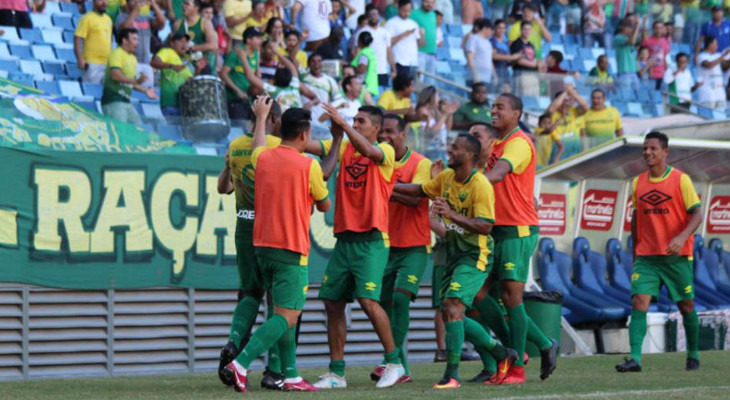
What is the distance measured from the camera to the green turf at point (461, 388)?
881 centimetres

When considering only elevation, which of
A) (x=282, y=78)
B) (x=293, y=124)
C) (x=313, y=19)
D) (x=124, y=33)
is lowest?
(x=293, y=124)

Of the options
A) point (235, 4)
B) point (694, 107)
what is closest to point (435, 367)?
point (235, 4)

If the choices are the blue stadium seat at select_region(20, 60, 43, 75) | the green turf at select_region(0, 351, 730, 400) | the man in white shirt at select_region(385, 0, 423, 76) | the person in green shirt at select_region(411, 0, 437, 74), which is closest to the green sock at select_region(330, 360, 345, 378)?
the green turf at select_region(0, 351, 730, 400)

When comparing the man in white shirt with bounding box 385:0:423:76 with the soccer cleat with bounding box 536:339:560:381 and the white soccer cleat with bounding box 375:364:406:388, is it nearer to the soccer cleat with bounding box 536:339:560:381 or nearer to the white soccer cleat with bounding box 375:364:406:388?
the soccer cleat with bounding box 536:339:560:381

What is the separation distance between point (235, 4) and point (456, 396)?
10500 mm

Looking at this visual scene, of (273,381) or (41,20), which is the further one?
(41,20)

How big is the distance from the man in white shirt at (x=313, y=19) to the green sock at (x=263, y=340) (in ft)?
35.0

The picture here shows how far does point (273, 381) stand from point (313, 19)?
1055cm

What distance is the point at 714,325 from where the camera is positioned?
15.8 meters

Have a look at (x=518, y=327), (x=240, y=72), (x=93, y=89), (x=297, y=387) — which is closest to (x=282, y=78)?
(x=240, y=72)

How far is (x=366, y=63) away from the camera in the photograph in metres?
18.4

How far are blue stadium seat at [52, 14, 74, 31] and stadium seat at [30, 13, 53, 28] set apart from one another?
0.24 feet

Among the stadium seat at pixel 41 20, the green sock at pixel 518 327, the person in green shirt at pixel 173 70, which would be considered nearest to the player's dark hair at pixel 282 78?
the person in green shirt at pixel 173 70

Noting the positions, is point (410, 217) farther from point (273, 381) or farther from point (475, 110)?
point (475, 110)
